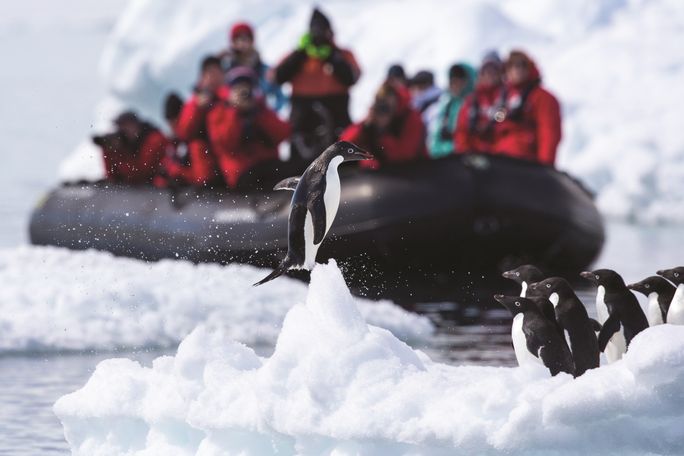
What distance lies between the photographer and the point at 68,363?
8258 millimetres

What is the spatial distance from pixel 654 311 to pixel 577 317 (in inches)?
21.8

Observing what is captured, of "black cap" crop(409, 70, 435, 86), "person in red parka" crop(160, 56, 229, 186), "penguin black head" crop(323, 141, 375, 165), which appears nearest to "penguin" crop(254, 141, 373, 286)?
"penguin black head" crop(323, 141, 375, 165)

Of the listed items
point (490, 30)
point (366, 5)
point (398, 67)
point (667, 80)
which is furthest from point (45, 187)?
point (398, 67)

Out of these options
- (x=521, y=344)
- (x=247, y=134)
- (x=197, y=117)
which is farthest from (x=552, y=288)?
(x=197, y=117)

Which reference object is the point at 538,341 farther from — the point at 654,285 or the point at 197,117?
the point at 197,117

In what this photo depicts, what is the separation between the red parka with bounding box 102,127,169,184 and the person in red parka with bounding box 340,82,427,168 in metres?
1.61

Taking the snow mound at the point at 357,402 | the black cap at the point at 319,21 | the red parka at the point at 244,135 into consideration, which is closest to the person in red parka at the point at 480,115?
the black cap at the point at 319,21

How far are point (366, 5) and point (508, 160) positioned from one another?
11861 millimetres

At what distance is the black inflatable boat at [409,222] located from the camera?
1131 centimetres

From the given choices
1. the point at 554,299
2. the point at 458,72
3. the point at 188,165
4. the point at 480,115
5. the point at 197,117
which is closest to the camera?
the point at 554,299

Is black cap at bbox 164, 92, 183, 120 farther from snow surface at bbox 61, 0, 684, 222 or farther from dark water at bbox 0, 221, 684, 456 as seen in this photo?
snow surface at bbox 61, 0, 684, 222

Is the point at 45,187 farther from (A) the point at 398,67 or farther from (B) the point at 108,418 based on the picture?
(B) the point at 108,418

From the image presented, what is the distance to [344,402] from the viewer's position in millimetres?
4930

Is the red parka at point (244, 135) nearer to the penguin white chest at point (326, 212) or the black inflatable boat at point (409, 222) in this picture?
the black inflatable boat at point (409, 222)
